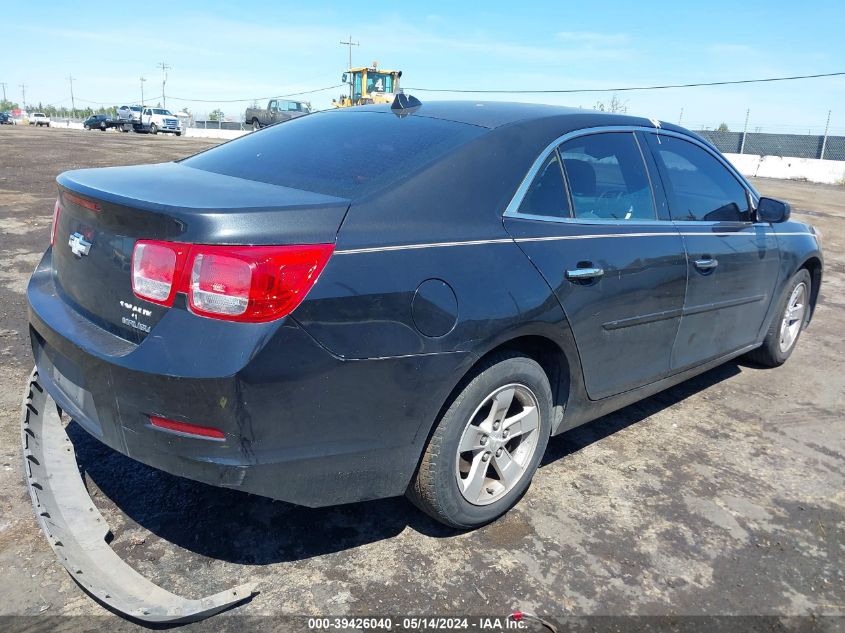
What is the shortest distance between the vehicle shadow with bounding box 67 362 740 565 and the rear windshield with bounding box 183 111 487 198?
136 centimetres

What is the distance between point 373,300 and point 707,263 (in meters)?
2.24

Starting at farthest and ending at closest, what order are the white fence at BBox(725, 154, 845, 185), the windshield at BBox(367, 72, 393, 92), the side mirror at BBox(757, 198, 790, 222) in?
the windshield at BBox(367, 72, 393, 92), the white fence at BBox(725, 154, 845, 185), the side mirror at BBox(757, 198, 790, 222)

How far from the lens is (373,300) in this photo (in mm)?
2168

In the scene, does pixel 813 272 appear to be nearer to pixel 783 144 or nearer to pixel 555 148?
pixel 555 148

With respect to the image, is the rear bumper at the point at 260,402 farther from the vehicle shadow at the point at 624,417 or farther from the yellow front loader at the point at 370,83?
the yellow front loader at the point at 370,83

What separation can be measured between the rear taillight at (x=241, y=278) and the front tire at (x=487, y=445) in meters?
0.79

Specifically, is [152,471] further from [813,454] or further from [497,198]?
[813,454]

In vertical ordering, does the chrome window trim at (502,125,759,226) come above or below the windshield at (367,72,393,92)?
below

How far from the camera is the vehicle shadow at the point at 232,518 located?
256 centimetres

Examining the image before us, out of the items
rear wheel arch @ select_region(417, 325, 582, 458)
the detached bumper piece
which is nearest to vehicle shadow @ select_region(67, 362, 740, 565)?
the detached bumper piece

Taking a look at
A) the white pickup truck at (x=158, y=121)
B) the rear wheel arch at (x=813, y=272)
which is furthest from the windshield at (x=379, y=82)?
the rear wheel arch at (x=813, y=272)

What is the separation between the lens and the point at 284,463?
7.00ft

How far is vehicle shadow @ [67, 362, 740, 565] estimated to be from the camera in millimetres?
2564

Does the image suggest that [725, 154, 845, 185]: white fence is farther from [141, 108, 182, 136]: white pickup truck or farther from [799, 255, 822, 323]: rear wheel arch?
[141, 108, 182, 136]: white pickup truck
